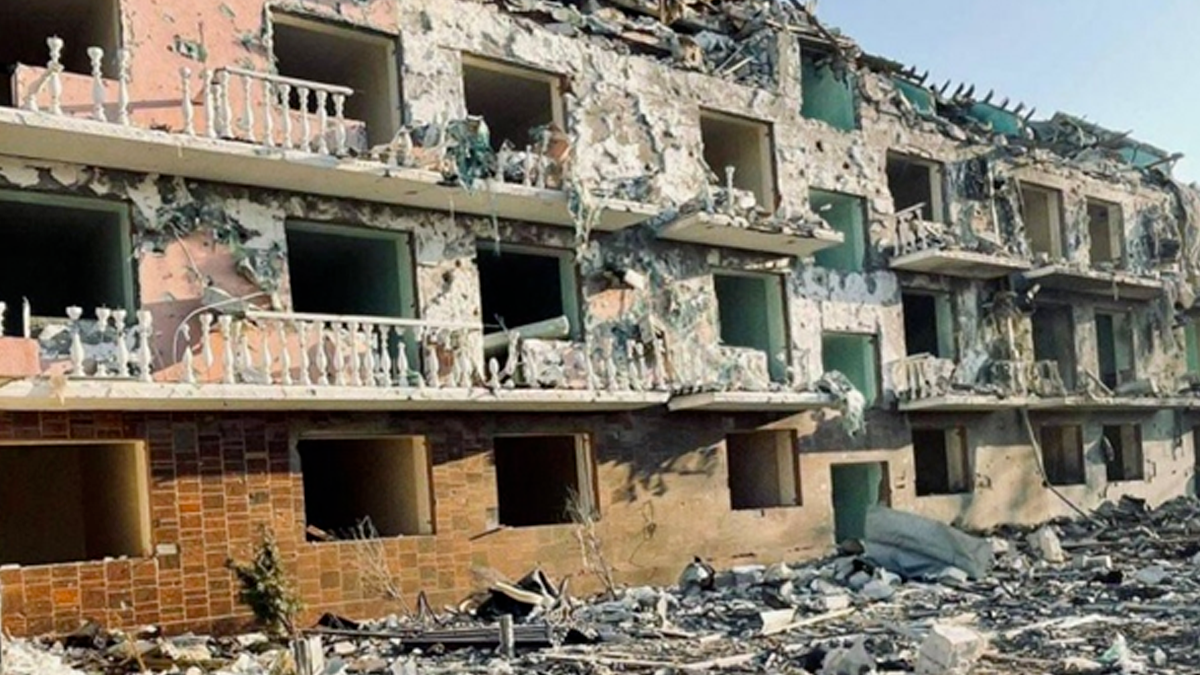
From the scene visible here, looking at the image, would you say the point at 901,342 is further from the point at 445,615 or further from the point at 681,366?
the point at 445,615

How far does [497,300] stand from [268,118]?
7.32 m

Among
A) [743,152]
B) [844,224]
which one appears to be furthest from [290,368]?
[844,224]

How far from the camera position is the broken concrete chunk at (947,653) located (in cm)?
950

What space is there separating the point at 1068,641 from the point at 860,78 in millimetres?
14400

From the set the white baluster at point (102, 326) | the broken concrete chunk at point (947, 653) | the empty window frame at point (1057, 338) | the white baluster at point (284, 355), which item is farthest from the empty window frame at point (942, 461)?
the white baluster at point (102, 326)

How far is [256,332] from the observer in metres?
13.7

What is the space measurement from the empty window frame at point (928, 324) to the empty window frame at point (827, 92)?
11.9 feet

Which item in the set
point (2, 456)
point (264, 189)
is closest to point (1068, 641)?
point (264, 189)

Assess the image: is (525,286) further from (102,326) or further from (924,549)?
(102,326)

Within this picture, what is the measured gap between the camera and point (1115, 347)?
29.1 metres

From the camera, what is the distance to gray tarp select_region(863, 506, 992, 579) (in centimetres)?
1652

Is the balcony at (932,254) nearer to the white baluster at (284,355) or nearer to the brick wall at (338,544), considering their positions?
the brick wall at (338,544)

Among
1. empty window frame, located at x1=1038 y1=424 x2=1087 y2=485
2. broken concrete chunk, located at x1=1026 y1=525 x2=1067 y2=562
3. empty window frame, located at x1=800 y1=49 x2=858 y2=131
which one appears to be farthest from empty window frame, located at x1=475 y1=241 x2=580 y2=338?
empty window frame, located at x1=1038 y1=424 x2=1087 y2=485

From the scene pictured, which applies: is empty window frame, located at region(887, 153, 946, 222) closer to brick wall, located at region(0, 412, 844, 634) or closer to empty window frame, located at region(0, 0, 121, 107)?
brick wall, located at region(0, 412, 844, 634)
